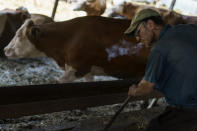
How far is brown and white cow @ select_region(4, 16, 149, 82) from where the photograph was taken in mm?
4137

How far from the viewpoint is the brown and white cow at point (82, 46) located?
4.14m

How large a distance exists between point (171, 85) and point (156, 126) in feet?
1.40

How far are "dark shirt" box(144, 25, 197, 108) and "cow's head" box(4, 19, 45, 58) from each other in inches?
103

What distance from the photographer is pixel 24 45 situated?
4191mm

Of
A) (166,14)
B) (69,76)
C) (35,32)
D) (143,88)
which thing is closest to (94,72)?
(69,76)

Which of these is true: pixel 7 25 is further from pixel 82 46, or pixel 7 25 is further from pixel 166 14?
pixel 166 14

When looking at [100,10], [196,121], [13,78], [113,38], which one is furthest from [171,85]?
[100,10]

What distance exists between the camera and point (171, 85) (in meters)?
1.93

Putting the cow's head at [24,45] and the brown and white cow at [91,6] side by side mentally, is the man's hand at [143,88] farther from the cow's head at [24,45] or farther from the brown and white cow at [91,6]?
the brown and white cow at [91,6]

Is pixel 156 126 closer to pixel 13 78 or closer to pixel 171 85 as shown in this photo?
pixel 171 85

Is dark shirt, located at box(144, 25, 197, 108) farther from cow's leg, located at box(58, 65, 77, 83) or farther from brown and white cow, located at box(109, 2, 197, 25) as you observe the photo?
brown and white cow, located at box(109, 2, 197, 25)

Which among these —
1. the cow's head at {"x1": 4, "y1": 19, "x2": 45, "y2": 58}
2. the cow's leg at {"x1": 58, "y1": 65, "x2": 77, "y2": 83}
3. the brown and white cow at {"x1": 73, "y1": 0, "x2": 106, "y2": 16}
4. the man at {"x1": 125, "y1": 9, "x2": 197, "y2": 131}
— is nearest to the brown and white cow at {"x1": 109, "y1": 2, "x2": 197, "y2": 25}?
the brown and white cow at {"x1": 73, "y1": 0, "x2": 106, "y2": 16}

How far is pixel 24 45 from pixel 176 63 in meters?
2.89

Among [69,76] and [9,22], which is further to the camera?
[9,22]
